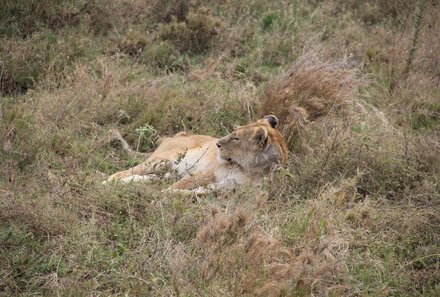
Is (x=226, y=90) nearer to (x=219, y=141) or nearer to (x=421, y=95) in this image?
(x=219, y=141)

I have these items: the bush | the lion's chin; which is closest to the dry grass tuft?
the lion's chin

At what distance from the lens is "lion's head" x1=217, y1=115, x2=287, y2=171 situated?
6.98m

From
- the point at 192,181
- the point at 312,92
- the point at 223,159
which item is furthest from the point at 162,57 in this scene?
the point at 192,181

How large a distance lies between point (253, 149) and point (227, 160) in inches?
12.3

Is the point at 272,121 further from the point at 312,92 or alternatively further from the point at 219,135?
the point at 219,135

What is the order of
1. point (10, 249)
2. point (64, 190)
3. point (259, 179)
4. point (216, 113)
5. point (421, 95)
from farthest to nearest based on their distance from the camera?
point (421, 95), point (216, 113), point (259, 179), point (64, 190), point (10, 249)

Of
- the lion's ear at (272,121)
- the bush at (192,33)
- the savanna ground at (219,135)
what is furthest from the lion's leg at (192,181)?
the bush at (192,33)

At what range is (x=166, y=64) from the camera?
10164 millimetres

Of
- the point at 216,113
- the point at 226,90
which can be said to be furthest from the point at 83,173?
the point at 226,90

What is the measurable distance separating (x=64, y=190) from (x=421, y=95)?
5697mm

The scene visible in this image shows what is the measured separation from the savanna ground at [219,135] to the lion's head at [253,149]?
28 centimetres

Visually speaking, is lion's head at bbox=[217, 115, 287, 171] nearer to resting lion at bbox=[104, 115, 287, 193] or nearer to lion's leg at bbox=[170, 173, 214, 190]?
resting lion at bbox=[104, 115, 287, 193]

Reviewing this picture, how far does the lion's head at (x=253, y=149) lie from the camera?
698 cm

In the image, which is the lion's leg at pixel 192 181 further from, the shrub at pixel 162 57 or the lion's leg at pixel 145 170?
the shrub at pixel 162 57
